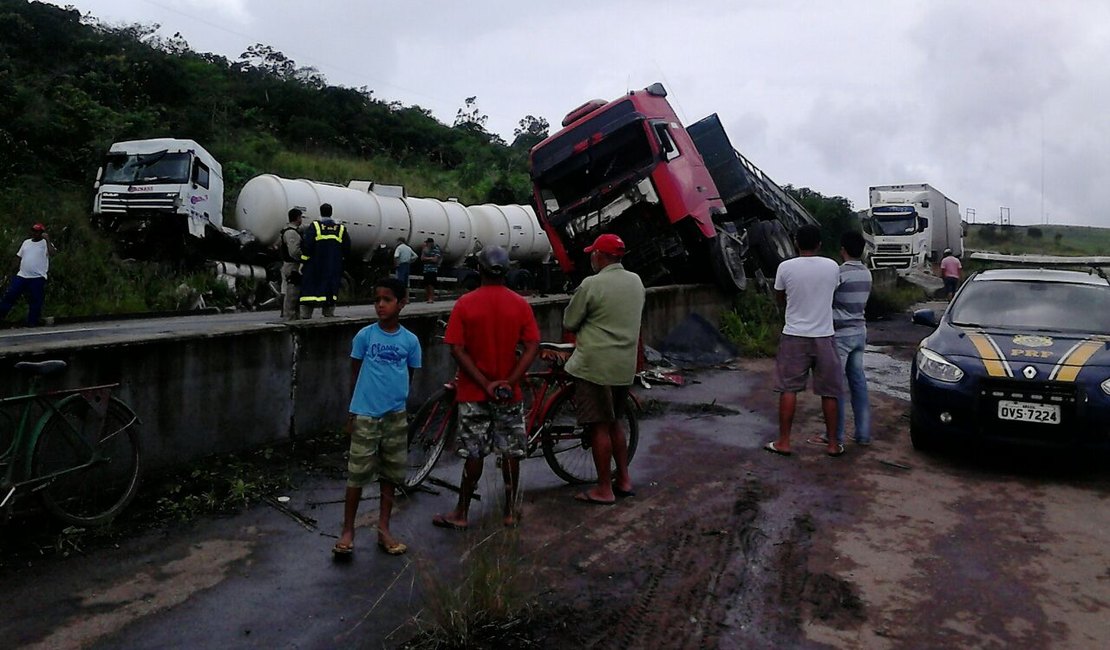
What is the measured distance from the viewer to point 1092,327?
6.50 m

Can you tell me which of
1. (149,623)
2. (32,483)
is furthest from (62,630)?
(32,483)

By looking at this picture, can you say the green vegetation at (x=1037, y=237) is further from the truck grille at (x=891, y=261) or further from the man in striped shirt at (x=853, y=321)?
the man in striped shirt at (x=853, y=321)

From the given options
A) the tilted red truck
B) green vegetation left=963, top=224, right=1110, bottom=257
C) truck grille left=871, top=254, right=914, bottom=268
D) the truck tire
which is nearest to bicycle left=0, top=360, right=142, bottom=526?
the tilted red truck

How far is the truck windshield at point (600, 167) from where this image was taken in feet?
40.5

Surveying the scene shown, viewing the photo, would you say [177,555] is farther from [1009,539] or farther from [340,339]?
[1009,539]

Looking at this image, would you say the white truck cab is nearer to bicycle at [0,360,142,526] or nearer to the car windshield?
bicycle at [0,360,142,526]

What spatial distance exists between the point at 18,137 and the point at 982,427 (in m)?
21.9

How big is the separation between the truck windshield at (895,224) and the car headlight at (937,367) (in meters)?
23.6

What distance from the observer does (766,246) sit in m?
16.5

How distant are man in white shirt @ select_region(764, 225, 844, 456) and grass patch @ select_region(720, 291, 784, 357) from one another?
582cm

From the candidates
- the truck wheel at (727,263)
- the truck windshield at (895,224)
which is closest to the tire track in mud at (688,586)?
A: the truck wheel at (727,263)

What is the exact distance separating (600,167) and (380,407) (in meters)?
9.04

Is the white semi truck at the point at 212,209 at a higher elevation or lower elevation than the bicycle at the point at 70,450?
higher

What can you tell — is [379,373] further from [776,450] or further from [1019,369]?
[1019,369]
